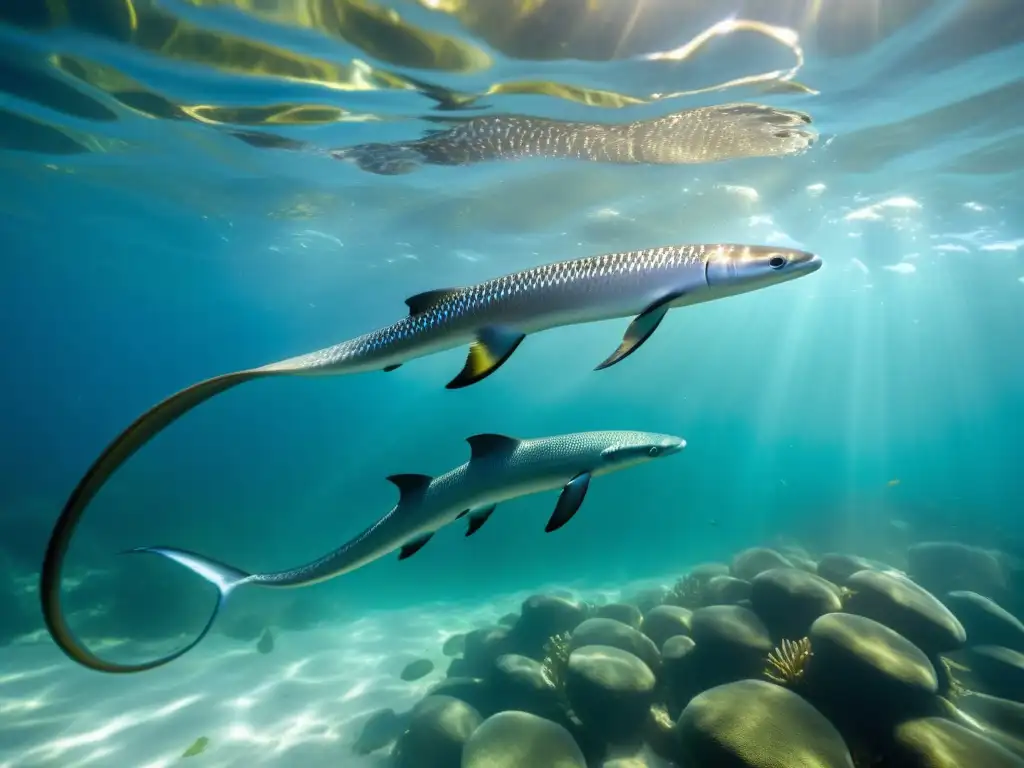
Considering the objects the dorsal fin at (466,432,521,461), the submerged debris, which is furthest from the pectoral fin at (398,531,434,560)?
the submerged debris

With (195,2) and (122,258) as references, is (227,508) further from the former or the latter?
(195,2)

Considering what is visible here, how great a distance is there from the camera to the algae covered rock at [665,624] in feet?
26.9

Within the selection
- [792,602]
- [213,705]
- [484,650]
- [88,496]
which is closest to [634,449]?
[88,496]

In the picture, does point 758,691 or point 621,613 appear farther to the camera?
point 621,613

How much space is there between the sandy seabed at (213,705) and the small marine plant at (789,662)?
5474mm

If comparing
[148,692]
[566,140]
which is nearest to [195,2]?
[566,140]

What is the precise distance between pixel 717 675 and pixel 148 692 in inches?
416

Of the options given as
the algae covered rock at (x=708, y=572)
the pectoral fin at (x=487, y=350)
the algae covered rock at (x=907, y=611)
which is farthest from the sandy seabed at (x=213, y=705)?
the pectoral fin at (x=487, y=350)

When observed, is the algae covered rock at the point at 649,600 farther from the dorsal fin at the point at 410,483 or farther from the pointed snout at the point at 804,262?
the pointed snout at the point at 804,262

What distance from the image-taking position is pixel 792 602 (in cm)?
706

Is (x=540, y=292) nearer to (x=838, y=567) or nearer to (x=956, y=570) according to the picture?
(x=838, y=567)

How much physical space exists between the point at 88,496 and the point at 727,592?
9666mm

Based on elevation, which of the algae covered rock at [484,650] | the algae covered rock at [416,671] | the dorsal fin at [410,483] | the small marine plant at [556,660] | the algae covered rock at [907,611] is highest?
the dorsal fin at [410,483]

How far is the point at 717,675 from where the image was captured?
665 cm
